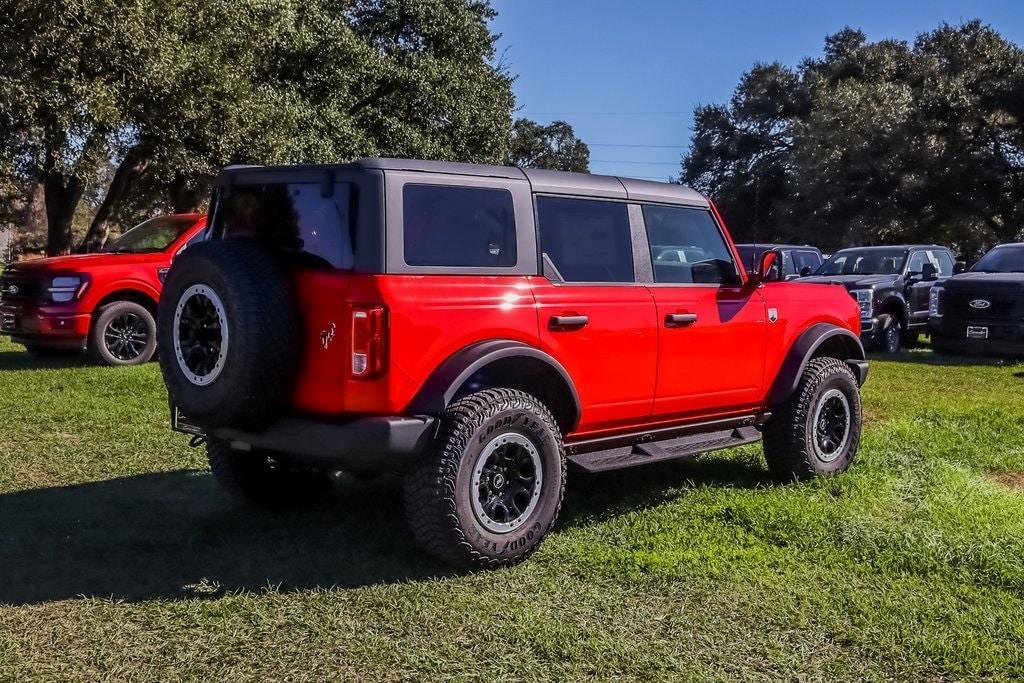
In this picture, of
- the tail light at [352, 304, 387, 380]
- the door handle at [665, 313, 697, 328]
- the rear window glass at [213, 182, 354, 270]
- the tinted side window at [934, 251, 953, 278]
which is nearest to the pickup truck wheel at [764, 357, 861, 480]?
the door handle at [665, 313, 697, 328]

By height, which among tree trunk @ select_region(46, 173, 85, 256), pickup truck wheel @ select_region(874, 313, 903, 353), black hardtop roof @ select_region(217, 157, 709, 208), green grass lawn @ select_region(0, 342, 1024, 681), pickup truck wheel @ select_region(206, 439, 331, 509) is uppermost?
tree trunk @ select_region(46, 173, 85, 256)

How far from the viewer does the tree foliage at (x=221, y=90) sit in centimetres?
1733

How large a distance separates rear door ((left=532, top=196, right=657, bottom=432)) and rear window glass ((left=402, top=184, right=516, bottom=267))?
0.81 feet

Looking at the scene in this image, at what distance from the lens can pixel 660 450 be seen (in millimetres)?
5980

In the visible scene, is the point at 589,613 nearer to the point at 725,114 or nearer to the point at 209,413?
the point at 209,413

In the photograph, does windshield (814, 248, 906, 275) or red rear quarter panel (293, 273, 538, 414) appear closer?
red rear quarter panel (293, 273, 538, 414)

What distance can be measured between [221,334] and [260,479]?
57.1 inches

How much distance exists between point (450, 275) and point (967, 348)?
1214 centimetres

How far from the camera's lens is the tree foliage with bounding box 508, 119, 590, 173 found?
76.4 metres

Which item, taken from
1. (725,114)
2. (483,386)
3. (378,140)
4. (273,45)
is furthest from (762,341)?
(725,114)

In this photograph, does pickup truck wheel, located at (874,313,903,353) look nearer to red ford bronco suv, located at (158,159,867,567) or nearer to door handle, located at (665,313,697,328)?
red ford bronco suv, located at (158,159,867,567)

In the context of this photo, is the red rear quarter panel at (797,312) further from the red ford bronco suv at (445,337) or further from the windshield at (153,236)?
the windshield at (153,236)

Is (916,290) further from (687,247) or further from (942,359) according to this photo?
(687,247)

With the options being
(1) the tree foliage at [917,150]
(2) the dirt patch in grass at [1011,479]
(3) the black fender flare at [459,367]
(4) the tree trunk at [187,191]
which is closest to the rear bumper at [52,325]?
(3) the black fender flare at [459,367]
